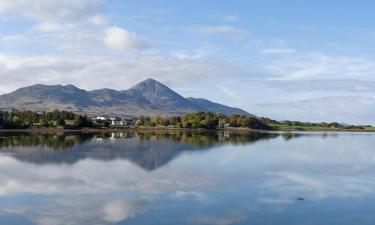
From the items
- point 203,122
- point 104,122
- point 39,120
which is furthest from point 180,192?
point 203,122

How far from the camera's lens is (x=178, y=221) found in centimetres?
1526

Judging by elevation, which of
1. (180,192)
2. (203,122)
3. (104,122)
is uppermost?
(203,122)

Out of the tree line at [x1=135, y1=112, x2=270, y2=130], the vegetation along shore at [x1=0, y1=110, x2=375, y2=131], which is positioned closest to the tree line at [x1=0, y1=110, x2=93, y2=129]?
the vegetation along shore at [x1=0, y1=110, x2=375, y2=131]

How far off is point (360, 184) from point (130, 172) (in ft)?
42.7

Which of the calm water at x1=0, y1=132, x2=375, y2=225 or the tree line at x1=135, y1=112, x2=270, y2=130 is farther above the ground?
the tree line at x1=135, y1=112, x2=270, y2=130

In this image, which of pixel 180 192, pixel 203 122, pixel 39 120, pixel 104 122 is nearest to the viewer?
pixel 180 192

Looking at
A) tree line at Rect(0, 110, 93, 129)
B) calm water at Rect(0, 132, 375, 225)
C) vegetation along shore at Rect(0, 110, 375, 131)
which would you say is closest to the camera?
calm water at Rect(0, 132, 375, 225)

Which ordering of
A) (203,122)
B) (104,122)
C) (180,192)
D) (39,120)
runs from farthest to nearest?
1. (203,122)
2. (104,122)
3. (39,120)
4. (180,192)

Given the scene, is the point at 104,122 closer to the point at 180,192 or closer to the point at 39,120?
the point at 39,120

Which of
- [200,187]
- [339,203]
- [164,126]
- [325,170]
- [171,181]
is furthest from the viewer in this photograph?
[164,126]

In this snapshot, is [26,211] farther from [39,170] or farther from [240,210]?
[39,170]

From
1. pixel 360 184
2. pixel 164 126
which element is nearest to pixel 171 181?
pixel 360 184

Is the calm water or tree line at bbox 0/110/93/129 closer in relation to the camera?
the calm water

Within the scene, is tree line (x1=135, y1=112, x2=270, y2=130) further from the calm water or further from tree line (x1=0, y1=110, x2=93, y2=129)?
the calm water
